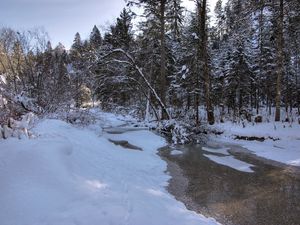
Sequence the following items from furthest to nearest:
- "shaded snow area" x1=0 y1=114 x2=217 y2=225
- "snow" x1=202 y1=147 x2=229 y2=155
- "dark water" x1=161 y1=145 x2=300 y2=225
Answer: "snow" x1=202 y1=147 x2=229 y2=155, "dark water" x1=161 y1=145 x2=300 y2=225, "shaded snow area" x1=0 y1=114 x2=217 y2=225

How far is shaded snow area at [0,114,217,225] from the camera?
4.25 metres

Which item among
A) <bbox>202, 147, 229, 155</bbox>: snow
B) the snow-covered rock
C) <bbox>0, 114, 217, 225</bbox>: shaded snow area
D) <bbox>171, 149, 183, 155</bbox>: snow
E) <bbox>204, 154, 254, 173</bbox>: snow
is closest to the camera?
<bbox>0, 114, 217, 225</bbox>: shaded snow area

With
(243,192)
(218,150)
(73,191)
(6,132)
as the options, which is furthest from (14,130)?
(218,150)

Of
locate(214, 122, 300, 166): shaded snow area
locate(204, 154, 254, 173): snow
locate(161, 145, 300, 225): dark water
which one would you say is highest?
locate(214, 122, 300, 166): shaded snow area

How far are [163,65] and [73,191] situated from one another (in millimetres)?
16464

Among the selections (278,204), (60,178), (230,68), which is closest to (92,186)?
(60,178)

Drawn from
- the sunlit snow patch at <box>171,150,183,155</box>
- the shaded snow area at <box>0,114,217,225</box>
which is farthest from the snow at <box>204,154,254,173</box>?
the shaded snow area at <box>0,114,217,225</box>

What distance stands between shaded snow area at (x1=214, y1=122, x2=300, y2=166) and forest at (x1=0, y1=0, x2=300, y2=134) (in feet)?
6.43

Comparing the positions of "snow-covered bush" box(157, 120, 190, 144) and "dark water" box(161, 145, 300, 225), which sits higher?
"snow-covered bush" box(157, 120, 190, 144)

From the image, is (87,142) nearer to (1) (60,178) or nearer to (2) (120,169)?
(2) (120,169)

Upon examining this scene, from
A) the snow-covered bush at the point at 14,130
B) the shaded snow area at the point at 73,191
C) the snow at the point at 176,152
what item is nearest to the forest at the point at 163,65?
the snow-covered bush at the point at 14,130

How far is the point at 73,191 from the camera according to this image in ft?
17.1

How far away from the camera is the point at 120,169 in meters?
8.10

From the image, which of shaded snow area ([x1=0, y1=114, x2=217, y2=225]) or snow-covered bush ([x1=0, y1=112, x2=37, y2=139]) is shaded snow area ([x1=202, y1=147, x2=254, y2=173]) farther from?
snow-covered bush ([x1=0, y1=112, x2=37, y2=139])
